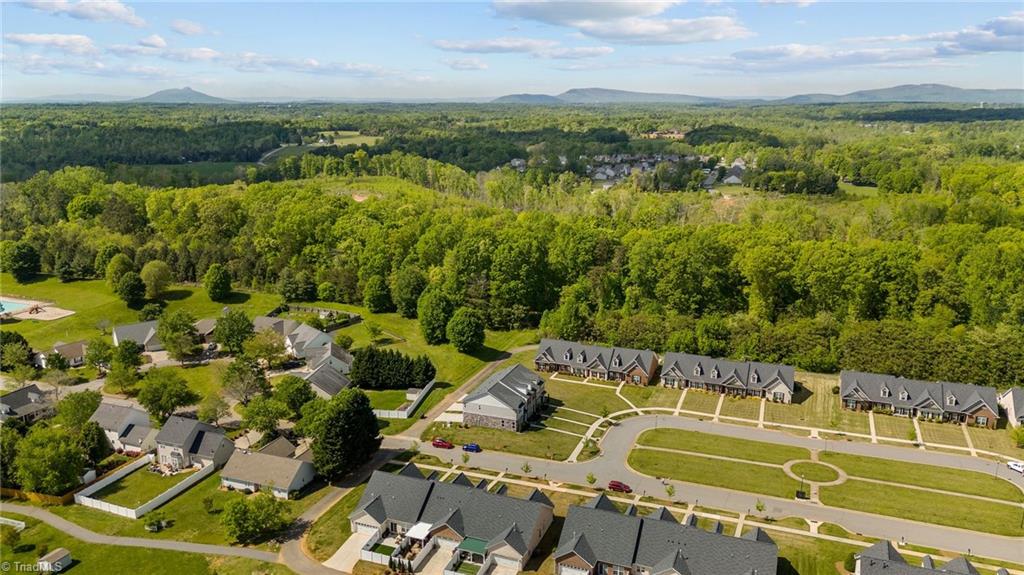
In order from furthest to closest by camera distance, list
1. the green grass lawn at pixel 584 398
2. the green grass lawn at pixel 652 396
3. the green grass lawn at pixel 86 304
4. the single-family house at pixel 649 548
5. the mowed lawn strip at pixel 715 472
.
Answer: the green grass lawn at pixel 86 304
the green grass lawn at pixel 652 396
the green grass lawn at pixel 584 398
the mowed lawn strip at pixel 715 472
the single-family house at pixel 649 548

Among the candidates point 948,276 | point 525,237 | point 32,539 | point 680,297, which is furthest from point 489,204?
A: point 32,539

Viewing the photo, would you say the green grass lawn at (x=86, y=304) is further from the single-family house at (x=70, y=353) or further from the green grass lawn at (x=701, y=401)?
the green grass lawn at (x=701, y=401)

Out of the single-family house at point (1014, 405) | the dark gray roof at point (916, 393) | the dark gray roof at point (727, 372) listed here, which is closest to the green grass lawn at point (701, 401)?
the dark gray roof at point (727, 372)

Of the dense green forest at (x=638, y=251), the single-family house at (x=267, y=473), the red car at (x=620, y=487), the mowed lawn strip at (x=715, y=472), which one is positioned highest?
the dense green forest at (x=638, y=251)

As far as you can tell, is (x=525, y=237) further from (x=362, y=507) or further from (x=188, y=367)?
(x=362, y=507)

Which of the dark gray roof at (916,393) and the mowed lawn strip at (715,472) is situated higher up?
the dark gray roof at (916,393)

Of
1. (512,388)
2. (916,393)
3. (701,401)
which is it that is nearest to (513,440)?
(512,388)

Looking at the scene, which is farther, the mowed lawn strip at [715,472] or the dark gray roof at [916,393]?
the dark gray roof at [916,393]

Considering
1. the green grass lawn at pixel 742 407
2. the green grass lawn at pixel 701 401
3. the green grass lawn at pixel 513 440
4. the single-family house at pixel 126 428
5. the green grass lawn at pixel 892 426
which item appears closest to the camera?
the single-family house at pixel 126 428

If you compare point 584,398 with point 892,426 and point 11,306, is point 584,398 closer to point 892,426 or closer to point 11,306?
point 892,426
